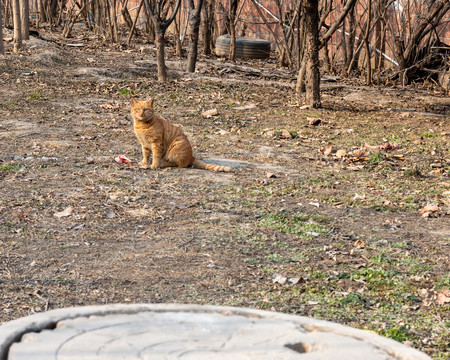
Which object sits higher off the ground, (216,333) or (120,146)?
(216,333)

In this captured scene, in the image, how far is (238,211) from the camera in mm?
5719

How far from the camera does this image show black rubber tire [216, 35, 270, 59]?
704 inches

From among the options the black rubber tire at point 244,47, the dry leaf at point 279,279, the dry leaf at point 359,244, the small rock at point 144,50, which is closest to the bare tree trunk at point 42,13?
the small rock at point 144,50

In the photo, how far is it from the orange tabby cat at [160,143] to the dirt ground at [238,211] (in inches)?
6.3

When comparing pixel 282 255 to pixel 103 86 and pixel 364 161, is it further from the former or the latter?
pixel 103 86

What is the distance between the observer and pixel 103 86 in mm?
12023

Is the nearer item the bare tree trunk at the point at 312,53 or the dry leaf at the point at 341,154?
the dry leaf at the point at 341,154

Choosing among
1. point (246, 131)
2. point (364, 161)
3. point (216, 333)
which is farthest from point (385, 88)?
point (216, 333)

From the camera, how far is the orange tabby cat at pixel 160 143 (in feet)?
23.3

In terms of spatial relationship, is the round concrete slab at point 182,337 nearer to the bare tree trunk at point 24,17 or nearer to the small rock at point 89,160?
the small rock at point 89,160

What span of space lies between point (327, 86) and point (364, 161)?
5988mm

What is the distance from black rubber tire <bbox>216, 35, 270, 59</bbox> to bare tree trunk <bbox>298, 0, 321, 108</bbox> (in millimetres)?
7036

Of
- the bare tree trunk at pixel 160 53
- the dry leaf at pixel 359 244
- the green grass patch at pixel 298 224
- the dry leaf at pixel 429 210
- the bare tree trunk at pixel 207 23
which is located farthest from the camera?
the bare tree trunk at pixel 207 23

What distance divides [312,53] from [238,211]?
229 inches
